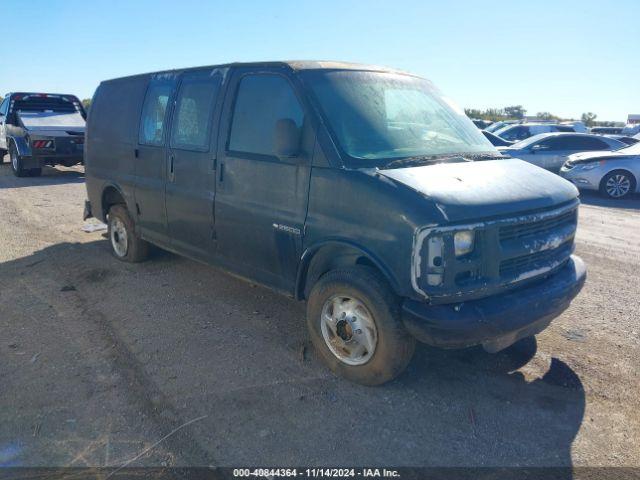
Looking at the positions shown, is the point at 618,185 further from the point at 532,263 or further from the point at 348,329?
the point at 348,329

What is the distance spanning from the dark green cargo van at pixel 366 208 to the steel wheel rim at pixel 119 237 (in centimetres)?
147

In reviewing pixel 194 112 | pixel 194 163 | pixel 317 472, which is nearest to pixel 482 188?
pixel 317 472

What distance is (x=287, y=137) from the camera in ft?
11.7

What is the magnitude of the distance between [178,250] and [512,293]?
3.30 meters

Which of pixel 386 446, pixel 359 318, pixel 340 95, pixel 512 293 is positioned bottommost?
pixel 386 446

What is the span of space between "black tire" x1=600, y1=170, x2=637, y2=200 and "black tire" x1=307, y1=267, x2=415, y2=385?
10386 millimetres

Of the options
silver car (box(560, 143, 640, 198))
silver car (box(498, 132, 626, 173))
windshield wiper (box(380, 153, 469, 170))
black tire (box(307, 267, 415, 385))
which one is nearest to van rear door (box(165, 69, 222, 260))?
black tire (box(307, 267, 415, 385))

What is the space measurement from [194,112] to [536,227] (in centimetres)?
311

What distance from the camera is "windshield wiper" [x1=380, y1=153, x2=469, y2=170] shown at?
11.3ft

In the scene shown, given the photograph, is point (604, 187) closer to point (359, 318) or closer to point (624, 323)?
point (624, 323)

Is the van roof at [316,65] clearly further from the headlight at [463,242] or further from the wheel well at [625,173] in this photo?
the wheel well at [625,173]

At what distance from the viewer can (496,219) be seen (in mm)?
3129

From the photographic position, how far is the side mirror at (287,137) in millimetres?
3549

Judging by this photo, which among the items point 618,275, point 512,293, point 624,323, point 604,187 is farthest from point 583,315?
point 604,187
